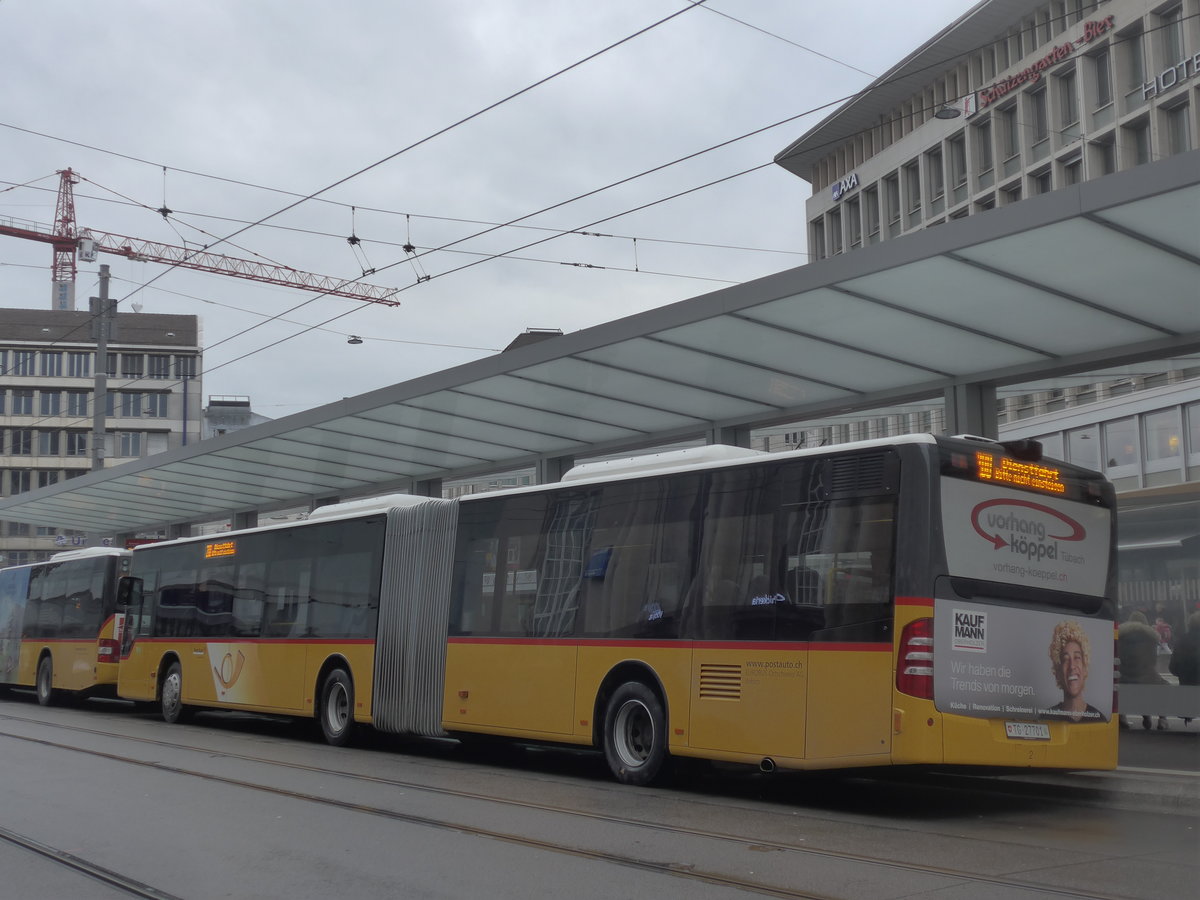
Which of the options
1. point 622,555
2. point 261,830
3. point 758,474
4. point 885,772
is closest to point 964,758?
point 885,772

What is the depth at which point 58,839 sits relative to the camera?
8.55 meters

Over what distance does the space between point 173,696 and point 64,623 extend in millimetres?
5512

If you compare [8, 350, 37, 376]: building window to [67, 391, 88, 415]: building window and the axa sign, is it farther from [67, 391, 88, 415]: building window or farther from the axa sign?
the axa sign

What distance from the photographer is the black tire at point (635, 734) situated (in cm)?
1156

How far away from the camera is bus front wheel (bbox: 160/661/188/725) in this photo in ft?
68.0

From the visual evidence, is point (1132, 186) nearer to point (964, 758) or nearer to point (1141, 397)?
point (964, 758)

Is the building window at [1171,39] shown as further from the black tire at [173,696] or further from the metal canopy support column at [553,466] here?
the black tire at [173,696]

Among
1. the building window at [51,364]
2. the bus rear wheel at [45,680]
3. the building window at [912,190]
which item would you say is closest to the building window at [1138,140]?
the building window at [912,190]

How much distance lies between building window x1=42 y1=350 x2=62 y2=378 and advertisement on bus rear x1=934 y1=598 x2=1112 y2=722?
9759 cm

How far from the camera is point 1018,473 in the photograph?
1038cm

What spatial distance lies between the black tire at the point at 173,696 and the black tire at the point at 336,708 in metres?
4.90

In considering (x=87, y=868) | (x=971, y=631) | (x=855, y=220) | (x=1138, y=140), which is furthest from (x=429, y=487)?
(x=855, y=220)

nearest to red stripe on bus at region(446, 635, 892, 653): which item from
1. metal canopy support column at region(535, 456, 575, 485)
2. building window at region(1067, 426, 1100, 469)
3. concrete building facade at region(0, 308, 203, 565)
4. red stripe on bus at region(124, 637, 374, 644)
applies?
red stripe on bus at region(124, 637, 374, 644)

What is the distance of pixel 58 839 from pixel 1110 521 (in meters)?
8.60
